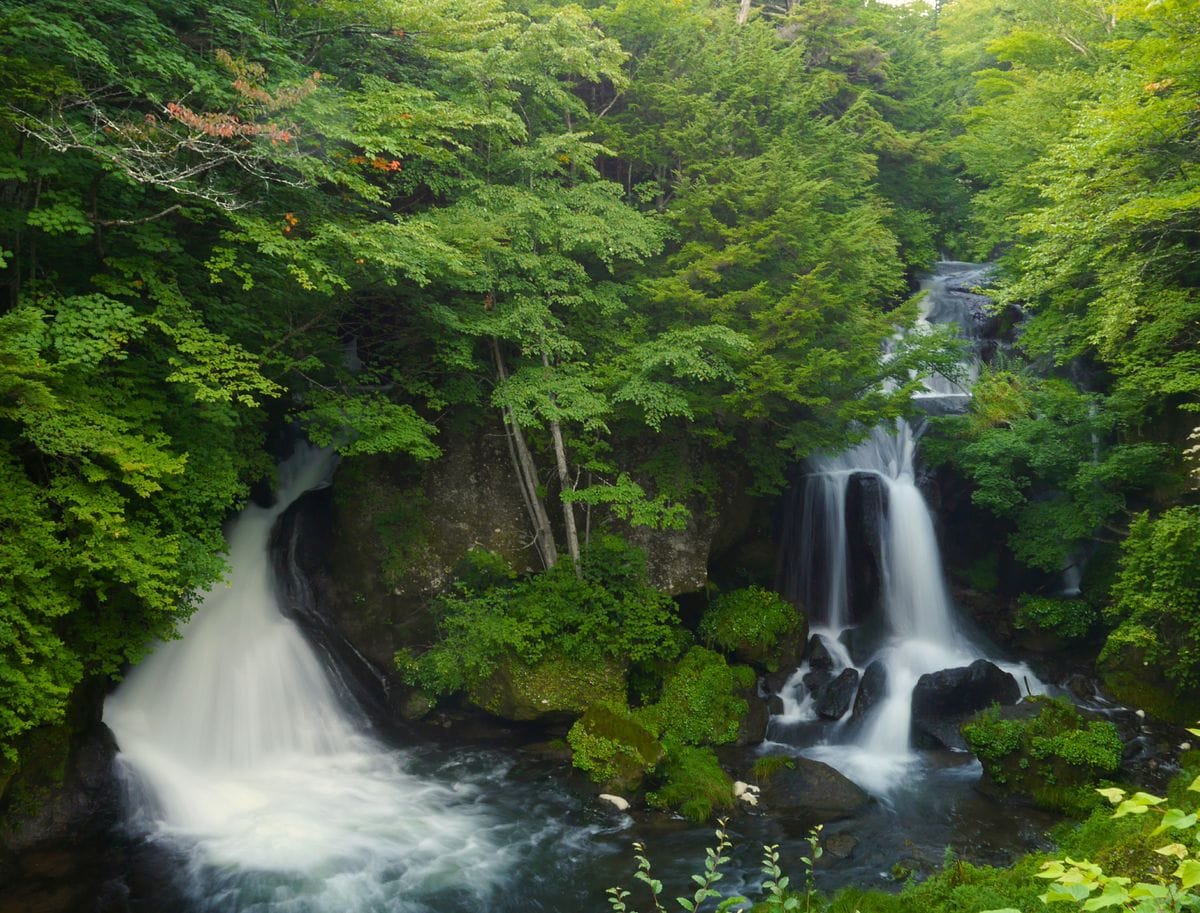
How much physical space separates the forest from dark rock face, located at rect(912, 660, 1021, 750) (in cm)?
149

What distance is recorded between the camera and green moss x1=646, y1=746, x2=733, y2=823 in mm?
9016

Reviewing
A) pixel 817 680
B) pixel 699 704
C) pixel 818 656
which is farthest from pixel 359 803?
pixel 818 656

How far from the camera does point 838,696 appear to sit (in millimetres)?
11992

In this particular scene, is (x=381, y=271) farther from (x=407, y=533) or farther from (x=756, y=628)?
(x=756, y=628)

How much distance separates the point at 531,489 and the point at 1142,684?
10264mm

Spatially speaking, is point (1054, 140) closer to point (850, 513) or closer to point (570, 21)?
point (850, 513)

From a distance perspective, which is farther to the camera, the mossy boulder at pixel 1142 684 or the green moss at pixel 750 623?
the green moss at pixel 750 623

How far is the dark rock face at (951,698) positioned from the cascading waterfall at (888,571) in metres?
0.45

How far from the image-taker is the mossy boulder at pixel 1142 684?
10.6 metres

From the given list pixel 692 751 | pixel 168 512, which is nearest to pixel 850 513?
pixel 692 751

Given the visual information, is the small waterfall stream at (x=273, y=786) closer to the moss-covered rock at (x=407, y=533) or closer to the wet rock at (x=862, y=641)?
the moss-covered rock at (x=407, y=533)

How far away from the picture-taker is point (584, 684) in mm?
10719

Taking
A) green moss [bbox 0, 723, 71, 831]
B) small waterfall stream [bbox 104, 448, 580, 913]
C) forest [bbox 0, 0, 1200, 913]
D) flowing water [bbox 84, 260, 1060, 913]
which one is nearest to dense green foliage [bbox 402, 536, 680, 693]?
forest [bbox 0, 0, 1200, 913]

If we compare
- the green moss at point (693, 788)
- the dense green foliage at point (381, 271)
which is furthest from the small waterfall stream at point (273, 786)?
the green moss at point (693, 788)
